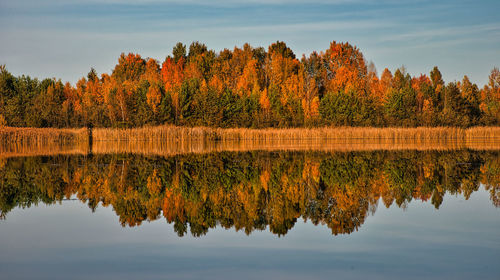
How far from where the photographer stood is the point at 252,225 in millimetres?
8844

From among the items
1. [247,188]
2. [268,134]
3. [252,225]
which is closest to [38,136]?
[268,134]

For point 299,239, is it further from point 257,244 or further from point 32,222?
point 32,222

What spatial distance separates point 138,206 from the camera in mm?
10703

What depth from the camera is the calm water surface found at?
6309 millimetres

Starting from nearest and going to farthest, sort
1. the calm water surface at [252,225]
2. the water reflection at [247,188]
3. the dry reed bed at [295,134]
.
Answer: the calm water surface at [252,225], the water reflection at [247,188], the dry reed bed at [295,134]

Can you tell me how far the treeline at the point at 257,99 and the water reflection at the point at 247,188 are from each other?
29.7m

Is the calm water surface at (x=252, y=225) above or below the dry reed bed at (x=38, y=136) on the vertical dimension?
below

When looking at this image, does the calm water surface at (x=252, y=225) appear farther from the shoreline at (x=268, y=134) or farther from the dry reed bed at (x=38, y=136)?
the shoreline at (x=268, y=134)

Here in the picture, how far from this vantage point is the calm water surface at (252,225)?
6309 mm

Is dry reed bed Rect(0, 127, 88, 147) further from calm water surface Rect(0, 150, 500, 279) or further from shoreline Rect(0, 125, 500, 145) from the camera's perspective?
calm water surface Rect(0, 150, 500, 279)

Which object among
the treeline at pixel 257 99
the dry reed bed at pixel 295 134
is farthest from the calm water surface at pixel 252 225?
the treeline at pixel 257 99

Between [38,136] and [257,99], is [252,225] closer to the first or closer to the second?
[38,136]

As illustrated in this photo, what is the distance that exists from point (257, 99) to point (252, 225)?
42535 mm

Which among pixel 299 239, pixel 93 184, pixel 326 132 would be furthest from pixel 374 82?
pixel 299 239
